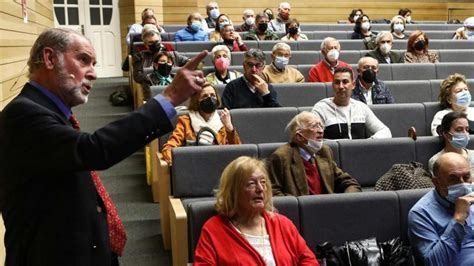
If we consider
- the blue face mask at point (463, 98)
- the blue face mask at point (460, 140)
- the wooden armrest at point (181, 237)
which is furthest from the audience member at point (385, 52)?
the wooden armrest at point (181, 237)

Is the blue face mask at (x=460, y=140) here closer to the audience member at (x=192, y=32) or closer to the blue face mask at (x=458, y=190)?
the blue face mask at (x=458, y=190)

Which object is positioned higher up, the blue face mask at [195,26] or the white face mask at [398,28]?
the blue face mask at [195,26]

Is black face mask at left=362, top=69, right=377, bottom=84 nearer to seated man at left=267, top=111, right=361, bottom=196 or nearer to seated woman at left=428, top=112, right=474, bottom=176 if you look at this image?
seated woman at left=428, top=112, right=474, bottom=176

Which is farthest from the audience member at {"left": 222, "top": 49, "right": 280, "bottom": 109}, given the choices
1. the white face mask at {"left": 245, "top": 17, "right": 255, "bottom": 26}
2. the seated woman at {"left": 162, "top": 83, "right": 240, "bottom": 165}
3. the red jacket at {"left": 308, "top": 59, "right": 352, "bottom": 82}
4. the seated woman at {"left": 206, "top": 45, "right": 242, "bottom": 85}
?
the white face mask at {"left": 245, "top": 17, "right": 255, "bottom": 26}

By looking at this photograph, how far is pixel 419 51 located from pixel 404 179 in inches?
89.4

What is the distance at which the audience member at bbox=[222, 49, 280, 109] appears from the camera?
3.03 metres

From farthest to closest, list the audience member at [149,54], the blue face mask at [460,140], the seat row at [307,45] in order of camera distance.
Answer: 1. the seat row at [307,45]
2. the audience member at [149,54]
3. the blue face mask at [460,140]

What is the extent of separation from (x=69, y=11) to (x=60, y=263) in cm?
589

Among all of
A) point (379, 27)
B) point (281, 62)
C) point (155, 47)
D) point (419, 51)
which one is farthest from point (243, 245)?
point (379, 27)

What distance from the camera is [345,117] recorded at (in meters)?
2.76

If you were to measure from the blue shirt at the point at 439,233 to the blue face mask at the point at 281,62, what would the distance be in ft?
6.14

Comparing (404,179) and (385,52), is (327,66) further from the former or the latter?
(404,179)

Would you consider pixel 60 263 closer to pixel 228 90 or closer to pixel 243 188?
pixel 243 188

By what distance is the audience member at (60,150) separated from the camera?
0.83 m
